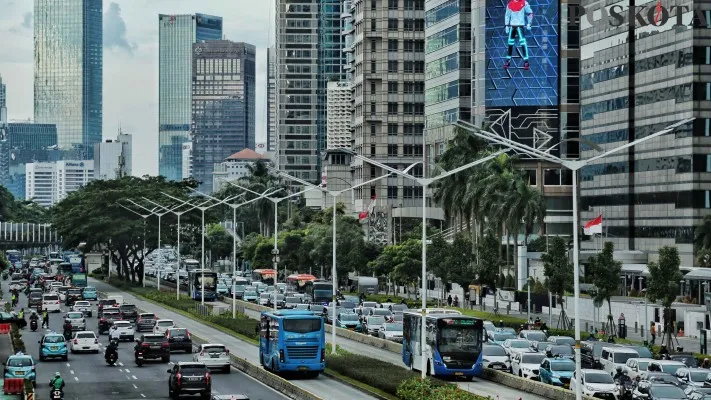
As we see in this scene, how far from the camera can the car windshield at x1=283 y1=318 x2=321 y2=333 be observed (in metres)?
64.6

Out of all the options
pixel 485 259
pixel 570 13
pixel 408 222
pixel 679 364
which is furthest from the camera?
pixel 408 222

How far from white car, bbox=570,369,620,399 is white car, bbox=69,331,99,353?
3569 centimetres

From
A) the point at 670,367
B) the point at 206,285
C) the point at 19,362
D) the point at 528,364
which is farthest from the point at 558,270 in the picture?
the point at 206,285

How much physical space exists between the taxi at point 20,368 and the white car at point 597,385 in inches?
889

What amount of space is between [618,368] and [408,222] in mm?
128222

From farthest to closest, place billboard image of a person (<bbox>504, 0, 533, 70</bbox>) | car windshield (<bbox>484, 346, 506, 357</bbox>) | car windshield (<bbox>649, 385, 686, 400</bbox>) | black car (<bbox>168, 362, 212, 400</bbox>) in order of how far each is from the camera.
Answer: billboard image of a person (<bbox>504, 0, 533, 70</bbox>) < car windshield (<bbox>484, 346, 506, 357</bbox>) < black car (<bbox>168, 362, 212, 400</bbox>) < car windshield (<bbox>649, 385, 686, 400</bbox>)

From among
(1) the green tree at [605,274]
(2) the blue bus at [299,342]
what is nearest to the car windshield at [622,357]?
(2) the blue bus at [299,342]

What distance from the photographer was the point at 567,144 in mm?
150875

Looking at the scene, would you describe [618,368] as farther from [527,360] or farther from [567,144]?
[567,144]

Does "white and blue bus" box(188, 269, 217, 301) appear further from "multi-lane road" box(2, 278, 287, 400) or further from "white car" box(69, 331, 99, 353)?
"multi-lane road" box(2, 278, 287, 400)

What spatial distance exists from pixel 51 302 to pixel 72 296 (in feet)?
43.6

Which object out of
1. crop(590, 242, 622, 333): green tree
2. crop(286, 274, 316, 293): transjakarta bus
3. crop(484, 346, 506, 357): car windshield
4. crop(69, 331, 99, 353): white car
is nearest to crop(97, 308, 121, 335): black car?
crop(69, 331, 99, 353): white car

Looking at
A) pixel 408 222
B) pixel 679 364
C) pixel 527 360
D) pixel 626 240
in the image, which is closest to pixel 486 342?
pixel 527 360

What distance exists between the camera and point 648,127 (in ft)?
390
